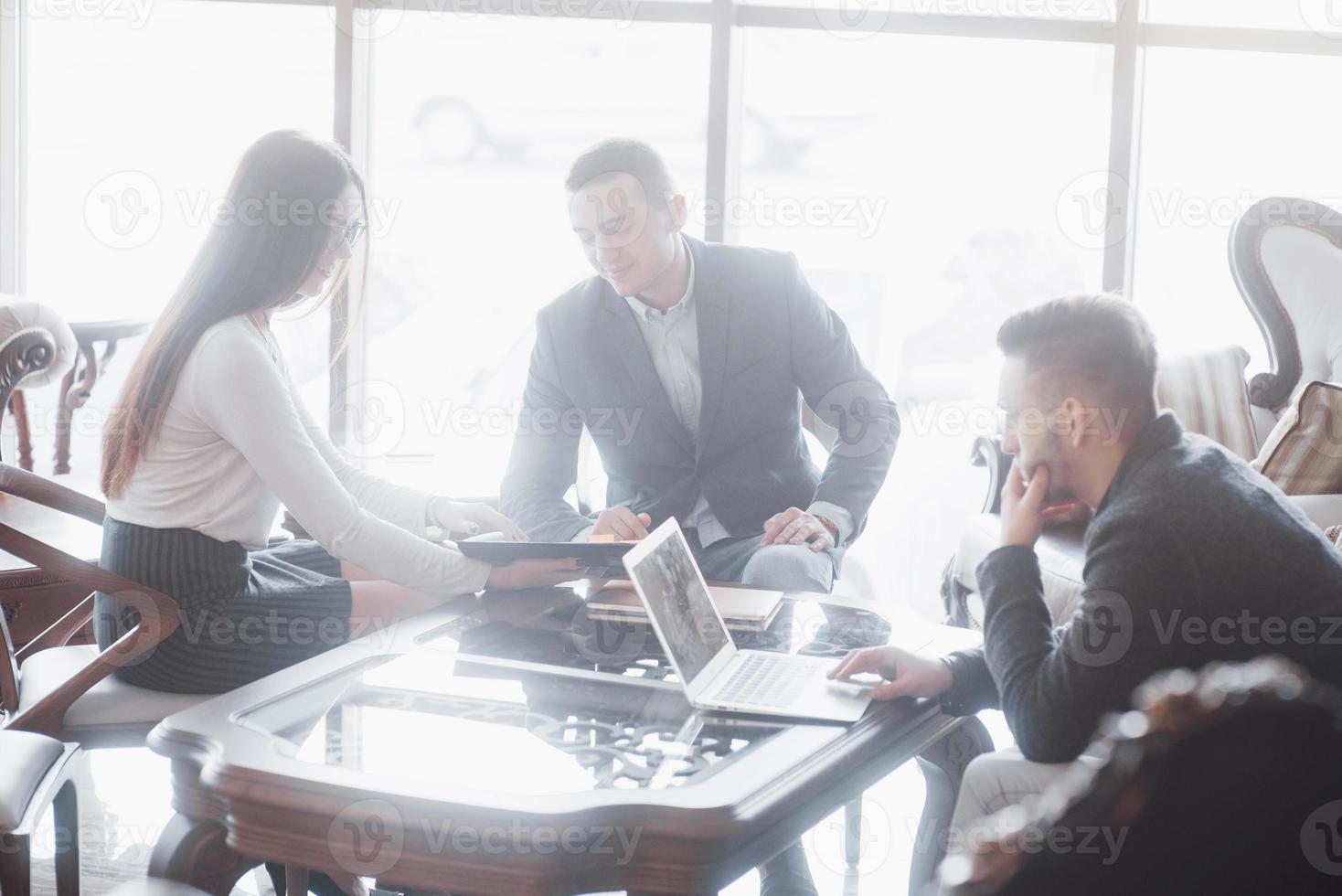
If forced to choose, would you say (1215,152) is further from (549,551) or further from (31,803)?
(31,803)

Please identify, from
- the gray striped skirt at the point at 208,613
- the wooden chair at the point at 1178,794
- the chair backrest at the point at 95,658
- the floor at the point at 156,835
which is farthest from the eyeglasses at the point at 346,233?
the wooden chair at the point at 1178,794

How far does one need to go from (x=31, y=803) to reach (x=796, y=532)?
1.29 m

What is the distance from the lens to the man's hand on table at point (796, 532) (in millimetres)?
2232

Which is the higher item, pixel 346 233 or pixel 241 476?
pixel 346 233

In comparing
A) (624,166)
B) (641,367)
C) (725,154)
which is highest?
(725,154)

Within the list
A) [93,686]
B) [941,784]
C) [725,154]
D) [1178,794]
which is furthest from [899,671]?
[725,154]

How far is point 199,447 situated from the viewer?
1770mm

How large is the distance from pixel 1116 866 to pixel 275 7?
4.06m

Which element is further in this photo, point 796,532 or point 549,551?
point 796,532

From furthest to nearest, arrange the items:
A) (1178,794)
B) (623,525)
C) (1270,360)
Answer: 1. (1270,360)
2. (623,525)
3. (1178,794)

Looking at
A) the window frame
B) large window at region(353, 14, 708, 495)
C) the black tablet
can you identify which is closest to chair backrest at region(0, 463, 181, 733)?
the black tablet

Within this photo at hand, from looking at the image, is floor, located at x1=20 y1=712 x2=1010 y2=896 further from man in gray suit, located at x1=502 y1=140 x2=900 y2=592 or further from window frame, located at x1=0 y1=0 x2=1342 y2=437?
window frame, located at x1=0 y1=0 x2=1342 y2=437

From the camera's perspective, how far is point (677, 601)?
57.7 inches

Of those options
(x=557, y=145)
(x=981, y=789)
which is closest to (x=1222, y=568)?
(x=981, y=789)
